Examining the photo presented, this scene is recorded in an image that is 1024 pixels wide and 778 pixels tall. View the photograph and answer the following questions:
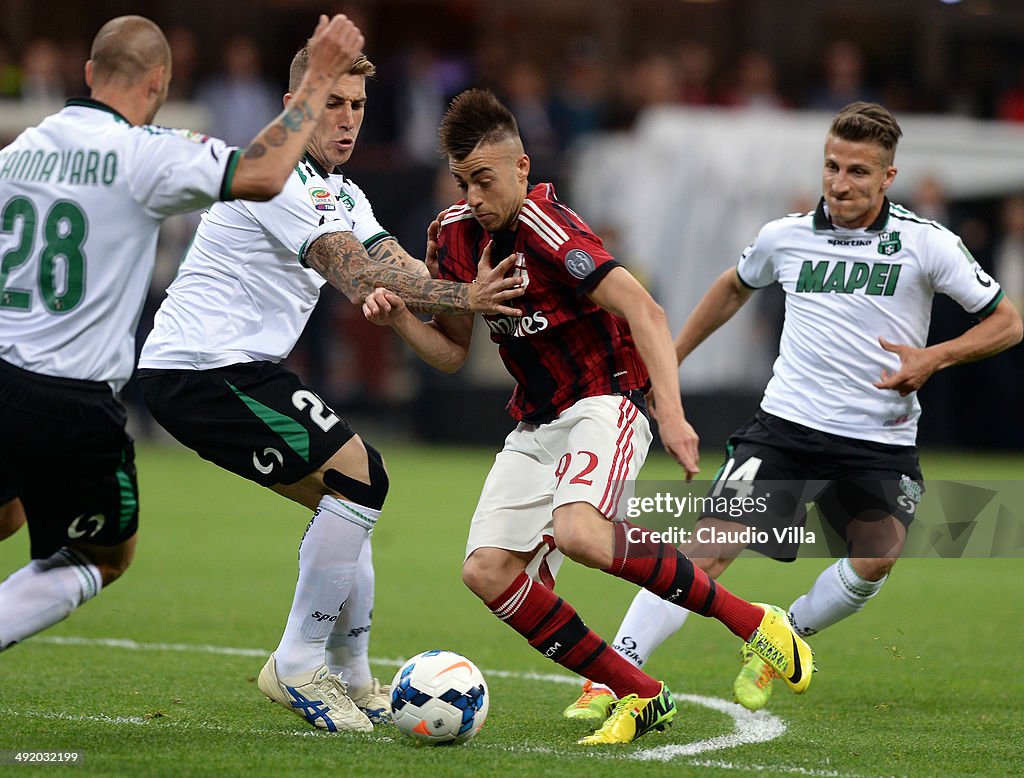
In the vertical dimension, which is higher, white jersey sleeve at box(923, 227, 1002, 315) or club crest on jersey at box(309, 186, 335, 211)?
white jersey sleeve at box(923, 227, 1002, 315)

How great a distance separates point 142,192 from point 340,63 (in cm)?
80

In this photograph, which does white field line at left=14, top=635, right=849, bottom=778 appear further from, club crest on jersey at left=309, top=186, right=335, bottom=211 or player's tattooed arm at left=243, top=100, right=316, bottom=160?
player's tattooed arm at left=243, top=100, right=316, bottom=160

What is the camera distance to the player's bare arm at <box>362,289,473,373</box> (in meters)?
5.21

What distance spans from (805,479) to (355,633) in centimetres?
208

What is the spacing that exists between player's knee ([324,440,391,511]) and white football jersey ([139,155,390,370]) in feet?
1.90

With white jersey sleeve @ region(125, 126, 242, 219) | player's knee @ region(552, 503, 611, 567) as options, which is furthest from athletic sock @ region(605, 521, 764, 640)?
white jersey sleeve @ region(125, 126, 242, 219)

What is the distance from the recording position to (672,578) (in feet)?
17.1

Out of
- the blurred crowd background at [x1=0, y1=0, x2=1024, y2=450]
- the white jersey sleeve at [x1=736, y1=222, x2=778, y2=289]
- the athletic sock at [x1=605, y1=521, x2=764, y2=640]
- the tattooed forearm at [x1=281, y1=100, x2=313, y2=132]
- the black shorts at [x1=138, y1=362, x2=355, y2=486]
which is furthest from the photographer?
the blurred crowd background at [x1=0, y1=0, x2=1024, y2=450]

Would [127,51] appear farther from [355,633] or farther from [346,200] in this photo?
[355,633]

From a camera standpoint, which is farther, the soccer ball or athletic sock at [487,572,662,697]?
athletic sock at [487,572,662,697]

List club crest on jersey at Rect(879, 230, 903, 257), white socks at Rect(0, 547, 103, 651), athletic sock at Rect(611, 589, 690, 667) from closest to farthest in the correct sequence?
1. white socks at Rect(0, 547, 103, 651)
2. athletic sock at Rect(611, 589, 690, 667)
3. club crest on jersey at Rect(879, 230, 903, 257)

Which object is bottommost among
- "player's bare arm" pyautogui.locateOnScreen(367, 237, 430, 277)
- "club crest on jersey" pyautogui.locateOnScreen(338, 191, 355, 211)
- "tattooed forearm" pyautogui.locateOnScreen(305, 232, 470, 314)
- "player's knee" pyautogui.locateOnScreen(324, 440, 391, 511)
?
"player's knee" pyautogui.locateOnScreen(324, 440, 391, 511)

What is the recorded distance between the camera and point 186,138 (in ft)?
15.4

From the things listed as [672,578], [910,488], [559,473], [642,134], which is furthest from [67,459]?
[642,134]
